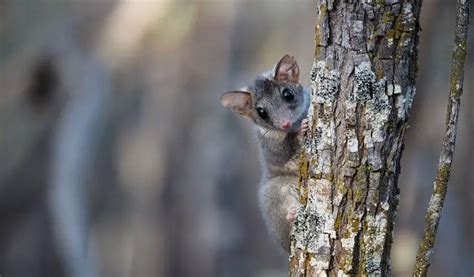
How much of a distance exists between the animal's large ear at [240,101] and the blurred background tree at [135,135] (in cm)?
387

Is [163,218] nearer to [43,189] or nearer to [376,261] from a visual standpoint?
[43,189]

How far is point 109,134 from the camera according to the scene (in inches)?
392

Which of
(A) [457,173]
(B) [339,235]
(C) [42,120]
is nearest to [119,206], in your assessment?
(C) [42,120]

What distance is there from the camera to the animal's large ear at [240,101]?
5461mm

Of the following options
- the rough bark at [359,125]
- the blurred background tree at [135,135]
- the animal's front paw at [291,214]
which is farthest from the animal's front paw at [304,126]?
the blurred background tree at [135,135]

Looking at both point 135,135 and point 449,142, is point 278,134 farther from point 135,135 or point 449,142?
point 135,135

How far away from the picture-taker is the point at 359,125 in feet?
10.5

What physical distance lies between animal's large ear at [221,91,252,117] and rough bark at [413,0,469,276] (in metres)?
2.40

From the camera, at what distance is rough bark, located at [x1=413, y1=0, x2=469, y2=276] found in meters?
3.07

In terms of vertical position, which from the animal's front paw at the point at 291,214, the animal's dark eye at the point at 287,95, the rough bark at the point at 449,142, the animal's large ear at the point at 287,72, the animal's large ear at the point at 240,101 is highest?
the animal's large ear at the point at 287,72

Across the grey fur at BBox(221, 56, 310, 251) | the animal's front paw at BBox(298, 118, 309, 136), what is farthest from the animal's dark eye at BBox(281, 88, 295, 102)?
the animal's front paw at BBox(298, 118, 309, 136)

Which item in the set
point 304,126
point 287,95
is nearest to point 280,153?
point 287,95

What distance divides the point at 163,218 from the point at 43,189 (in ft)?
4.45

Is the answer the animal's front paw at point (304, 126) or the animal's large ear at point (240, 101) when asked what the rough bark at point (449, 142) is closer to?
the animal's front paw at point (304, 126)
